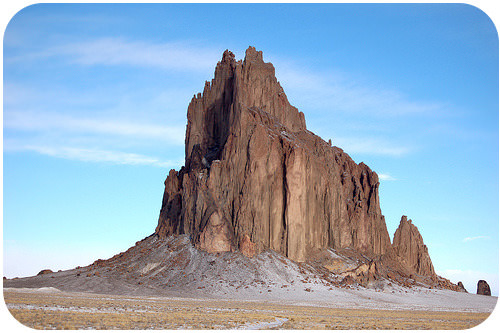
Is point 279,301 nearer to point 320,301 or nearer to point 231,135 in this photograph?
point 320,301

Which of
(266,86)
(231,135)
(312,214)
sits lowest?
(312,214)

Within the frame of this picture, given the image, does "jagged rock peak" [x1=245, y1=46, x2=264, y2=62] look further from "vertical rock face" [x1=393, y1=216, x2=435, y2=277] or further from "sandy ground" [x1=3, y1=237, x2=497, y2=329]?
"vertical rock face" [x1=393, y1=216, x2=435, y2=277]

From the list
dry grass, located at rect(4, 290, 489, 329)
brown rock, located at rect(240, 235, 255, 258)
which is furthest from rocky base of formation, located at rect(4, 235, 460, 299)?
dry grass, located at rect(4, 290, 489, 329)

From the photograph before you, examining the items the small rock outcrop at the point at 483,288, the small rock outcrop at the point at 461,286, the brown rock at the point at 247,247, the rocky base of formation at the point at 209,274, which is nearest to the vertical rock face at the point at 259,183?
the brown rock at the point at 247,247

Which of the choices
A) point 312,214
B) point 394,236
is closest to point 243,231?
point 312,214

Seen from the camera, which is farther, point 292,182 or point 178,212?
point 178,212

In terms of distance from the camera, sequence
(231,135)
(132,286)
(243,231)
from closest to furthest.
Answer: (132,286) < (243,231) < (231,135)
